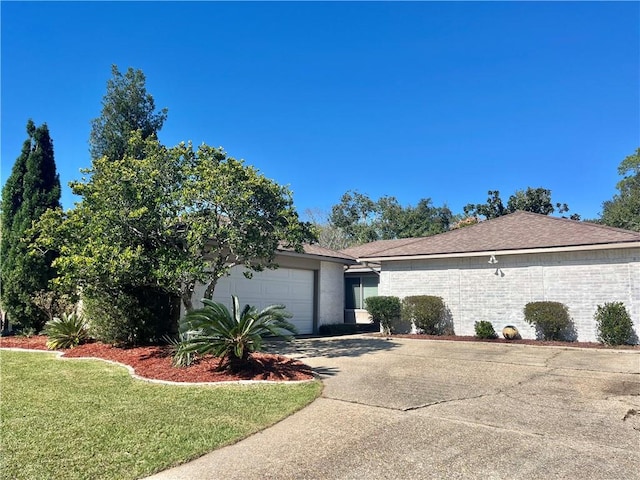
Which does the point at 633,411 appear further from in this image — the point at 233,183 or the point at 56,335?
the point at 56,335

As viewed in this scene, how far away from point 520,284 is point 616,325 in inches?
114

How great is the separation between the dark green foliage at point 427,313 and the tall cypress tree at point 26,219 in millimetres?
12541

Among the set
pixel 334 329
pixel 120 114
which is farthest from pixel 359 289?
pixel 120 114

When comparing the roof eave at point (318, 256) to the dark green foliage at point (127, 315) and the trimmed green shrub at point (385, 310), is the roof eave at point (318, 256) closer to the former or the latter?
the trimmed green shrub at point (385, 310)

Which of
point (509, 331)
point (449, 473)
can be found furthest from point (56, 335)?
point (509, 331)

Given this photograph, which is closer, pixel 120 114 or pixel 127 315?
pixel 127 315

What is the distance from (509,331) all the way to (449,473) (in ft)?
36.8

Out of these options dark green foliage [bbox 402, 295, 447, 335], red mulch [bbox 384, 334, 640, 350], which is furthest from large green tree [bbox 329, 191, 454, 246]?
red mulch [bbox 384, 334, 640, 350]

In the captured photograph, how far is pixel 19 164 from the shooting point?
15.2 meters

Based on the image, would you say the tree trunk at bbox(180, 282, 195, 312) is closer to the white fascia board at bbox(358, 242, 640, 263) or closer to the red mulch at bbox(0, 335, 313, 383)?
the red mulch at bbox(0, 335, 313, 383)

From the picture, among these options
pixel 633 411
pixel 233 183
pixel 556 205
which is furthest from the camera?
pixel 556 205

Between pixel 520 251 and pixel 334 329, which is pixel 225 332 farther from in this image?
pixel 520 251

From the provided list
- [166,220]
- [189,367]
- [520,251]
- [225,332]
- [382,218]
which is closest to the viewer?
[225,332]

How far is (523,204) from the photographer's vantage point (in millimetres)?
32281
